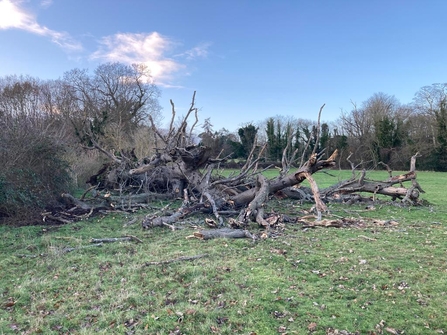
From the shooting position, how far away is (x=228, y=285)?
3596 mm

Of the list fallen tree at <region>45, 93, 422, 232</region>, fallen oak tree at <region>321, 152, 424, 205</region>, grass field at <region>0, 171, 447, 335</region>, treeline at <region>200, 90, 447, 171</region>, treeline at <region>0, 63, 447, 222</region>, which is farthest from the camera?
treeline at <region>200, 90, 447, 171</region>

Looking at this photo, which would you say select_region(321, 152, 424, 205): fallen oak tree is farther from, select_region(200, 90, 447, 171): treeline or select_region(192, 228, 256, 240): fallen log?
select_region(200, 90, 447, 171): treeline

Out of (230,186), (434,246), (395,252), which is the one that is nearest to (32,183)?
(230,186)

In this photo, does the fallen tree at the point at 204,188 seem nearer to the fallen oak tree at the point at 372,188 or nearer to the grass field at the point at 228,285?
the fallen oak tree at the point at 372,188

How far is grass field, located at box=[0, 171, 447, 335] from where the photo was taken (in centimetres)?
288

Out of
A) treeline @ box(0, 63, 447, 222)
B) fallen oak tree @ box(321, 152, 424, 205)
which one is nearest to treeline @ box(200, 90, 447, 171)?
treeline @ box(0, 63, 447, 222)

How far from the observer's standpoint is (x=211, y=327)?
2.81 metres

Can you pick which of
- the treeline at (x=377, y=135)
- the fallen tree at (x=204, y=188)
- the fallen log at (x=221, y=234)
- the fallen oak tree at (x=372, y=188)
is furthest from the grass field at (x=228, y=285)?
the treeline at (x=377, y=135)

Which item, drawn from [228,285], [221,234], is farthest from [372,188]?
[228,285]

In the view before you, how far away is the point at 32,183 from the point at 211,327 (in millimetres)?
6682

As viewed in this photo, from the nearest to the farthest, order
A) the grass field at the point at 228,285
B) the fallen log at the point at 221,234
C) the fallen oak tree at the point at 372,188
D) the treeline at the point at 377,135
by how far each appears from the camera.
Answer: the grass field at the point at 228,285
the fallen log at the point at 221,234
the fallen oak tree at the point at 372,188
the treeline at the point at 377,135

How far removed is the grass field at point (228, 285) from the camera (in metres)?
2.88

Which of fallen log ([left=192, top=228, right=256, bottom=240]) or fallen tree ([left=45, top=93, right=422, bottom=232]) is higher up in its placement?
fallen tree ([left=45, top=93, right=422, bottom=232])

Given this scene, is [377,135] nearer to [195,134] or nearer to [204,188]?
[195,134]
